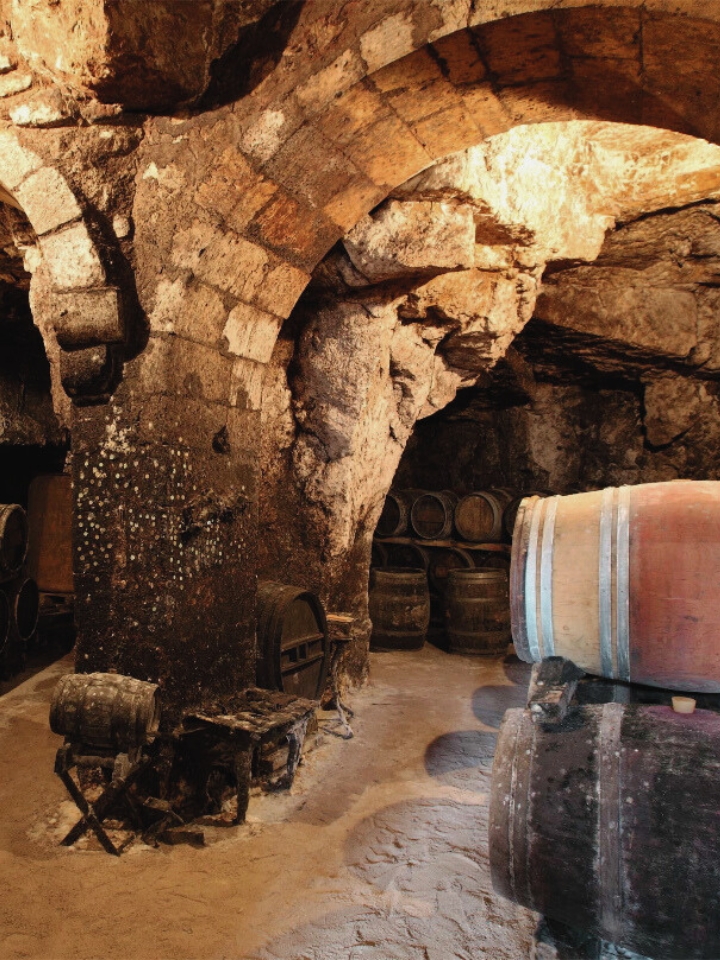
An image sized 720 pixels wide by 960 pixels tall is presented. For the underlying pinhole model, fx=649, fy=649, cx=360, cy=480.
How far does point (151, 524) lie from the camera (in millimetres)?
2883

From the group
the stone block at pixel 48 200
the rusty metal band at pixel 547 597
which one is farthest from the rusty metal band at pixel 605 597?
the stone block at pixel 48 200

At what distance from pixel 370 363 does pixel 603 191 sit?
6.99 ft

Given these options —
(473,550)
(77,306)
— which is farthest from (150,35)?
(473,550)

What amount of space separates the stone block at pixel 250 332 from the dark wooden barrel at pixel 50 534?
363cm

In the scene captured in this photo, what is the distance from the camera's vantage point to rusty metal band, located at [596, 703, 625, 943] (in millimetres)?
1548

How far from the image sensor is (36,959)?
2125 mm

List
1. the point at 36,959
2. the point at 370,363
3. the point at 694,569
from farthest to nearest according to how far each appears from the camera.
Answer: the point at 370,363, the point at 36,959, the point at 694,569

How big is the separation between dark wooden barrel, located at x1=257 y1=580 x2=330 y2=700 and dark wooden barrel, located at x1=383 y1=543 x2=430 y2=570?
300cm

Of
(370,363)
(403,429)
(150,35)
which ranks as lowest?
(403,429)

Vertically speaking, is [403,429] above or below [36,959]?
above

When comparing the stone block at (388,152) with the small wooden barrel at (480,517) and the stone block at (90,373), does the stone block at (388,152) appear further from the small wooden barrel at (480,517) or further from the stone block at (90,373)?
the small wooden barrel at (480,517)

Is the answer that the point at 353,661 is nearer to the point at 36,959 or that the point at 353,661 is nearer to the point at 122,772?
the point at 122,772

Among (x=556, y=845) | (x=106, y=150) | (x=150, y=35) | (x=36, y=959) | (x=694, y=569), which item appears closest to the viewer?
(x=556, y=845)

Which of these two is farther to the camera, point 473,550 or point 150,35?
point 473,550
